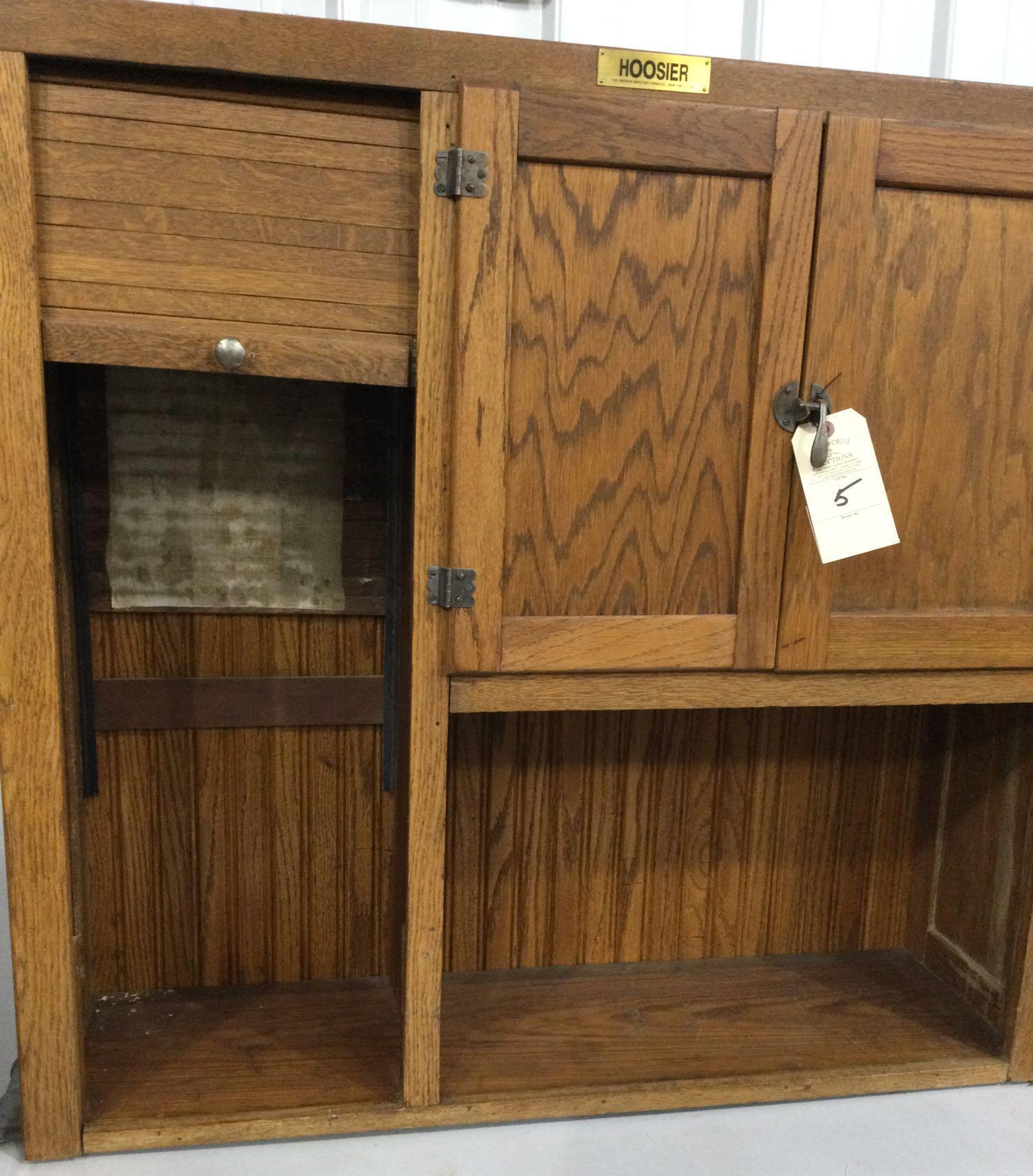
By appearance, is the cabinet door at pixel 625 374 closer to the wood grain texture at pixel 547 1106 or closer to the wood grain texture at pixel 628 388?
the wood grain texture at pixel 628 388

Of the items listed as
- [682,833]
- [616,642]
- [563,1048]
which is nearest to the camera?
[616,642]

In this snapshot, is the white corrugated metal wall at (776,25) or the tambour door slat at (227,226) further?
the white corrugated metal wall at (776,25)

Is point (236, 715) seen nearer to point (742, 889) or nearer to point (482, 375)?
point (482, 375)

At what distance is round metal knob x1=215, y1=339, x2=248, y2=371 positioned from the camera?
0.96 meters

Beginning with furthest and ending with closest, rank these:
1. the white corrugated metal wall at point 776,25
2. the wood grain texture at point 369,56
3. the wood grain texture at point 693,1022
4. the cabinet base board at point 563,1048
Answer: the white corrugated metal wall at point 776,25
the wood grain texture at point 693,1022
the cabinet base board at point 563,1048
the wood grain texture at point 369,56

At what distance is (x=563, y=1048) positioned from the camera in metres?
1.29

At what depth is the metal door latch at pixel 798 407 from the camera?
1.02 m

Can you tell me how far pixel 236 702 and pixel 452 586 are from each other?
0.49 meters

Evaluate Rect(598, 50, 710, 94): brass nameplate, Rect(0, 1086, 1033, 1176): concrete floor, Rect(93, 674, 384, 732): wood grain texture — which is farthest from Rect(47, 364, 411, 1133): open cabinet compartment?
Rect(598, 50, 710, 94): brass nameplate

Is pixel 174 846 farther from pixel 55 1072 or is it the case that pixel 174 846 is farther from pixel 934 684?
pixel 934 684

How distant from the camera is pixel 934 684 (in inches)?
45.1

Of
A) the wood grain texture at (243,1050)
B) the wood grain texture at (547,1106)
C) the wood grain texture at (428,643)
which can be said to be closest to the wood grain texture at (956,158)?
the wood grain texture at (428,643)

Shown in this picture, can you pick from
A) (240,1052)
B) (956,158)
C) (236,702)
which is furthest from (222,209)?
(240,1052)

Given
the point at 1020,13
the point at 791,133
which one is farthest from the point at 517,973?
the point at 1020,13
